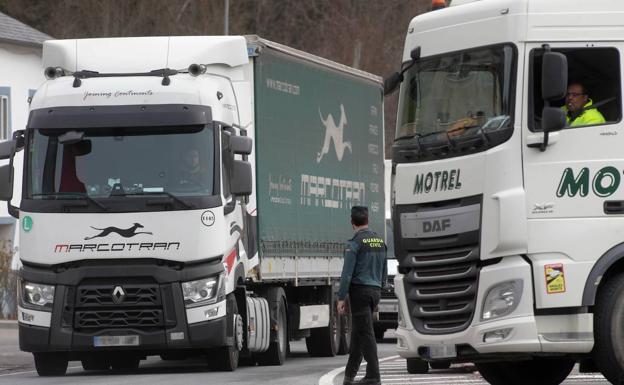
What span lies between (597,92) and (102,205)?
6982 millimetres

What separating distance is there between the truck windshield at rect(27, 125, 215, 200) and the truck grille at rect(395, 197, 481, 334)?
15.8ft

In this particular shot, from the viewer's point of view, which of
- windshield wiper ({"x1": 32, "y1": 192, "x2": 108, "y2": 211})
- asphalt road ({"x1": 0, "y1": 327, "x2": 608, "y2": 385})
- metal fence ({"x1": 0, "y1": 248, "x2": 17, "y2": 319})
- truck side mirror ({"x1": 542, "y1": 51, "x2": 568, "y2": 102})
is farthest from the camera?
metal fence ({"x1": 0, "y1": 248, "x2": 17, "y2": 319})

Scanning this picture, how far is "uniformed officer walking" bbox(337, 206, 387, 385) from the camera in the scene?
1643 cm

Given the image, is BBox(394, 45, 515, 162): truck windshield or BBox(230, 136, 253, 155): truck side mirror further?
BBox(230, 136, 253, 155): truck side mirror

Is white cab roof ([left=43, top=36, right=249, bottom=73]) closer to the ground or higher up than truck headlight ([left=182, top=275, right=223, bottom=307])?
higher up

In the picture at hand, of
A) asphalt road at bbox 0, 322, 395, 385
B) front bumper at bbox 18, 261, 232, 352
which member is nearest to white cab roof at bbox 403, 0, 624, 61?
asphalt road at bbox 0, 322, 395, 385

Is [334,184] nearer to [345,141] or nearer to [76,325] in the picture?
[345,141]

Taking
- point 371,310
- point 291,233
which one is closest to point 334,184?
point 291,233

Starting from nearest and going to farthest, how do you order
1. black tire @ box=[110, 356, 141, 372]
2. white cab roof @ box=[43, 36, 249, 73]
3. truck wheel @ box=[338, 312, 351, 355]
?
1. white cab roof @ box=[43, 36, 249, 73]
2. black tire @ box=[110, 356, 141, 372]
3. truck wheel @ box=[338, 312, 351, 355]

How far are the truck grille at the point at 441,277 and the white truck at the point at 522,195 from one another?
12mm

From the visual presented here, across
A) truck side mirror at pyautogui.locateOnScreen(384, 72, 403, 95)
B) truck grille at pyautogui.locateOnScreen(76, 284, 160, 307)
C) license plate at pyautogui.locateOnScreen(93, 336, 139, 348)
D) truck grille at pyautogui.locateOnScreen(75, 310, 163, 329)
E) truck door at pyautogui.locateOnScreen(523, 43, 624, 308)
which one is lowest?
license plate at pyautogui.locateOnScreen(93, 336, 139, 348)

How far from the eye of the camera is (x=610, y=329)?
1374 centimetres

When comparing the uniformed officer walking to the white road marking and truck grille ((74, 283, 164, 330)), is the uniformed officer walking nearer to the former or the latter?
the white road marking

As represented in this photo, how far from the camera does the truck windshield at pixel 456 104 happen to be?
14023mm
